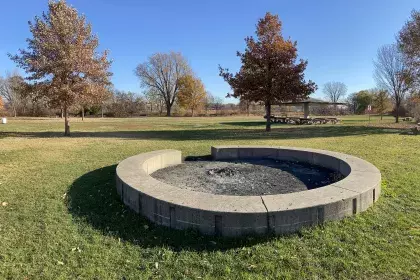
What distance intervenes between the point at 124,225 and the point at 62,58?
1227cm

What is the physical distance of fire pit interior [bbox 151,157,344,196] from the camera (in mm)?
4695

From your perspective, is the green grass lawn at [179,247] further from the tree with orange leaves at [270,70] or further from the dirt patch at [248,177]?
the tree with orange leaves at [270,70]

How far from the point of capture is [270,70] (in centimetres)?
1659

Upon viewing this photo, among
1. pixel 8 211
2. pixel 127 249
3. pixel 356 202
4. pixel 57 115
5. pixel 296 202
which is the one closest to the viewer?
pixel 127 249

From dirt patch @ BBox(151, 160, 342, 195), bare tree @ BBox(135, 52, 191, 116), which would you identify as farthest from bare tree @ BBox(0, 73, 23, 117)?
dirt patch @ BBox(151, 160, 342, 195)

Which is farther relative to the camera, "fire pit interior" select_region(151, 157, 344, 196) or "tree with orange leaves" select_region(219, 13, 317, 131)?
"tree with orange leaves" select_region(219, 13, 317, 131)

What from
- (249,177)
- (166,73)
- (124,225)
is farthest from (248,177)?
(166,73)

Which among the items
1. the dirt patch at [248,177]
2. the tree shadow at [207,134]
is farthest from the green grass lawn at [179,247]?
the tree shadow at [207,134]

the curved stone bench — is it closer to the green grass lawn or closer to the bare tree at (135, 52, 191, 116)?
the green grass lawn

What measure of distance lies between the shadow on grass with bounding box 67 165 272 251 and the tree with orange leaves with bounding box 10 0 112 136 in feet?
32.8

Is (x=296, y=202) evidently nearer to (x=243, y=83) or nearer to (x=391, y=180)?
(x=391, y=180)

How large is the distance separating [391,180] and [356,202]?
7.49 feet

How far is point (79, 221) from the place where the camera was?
3.69m

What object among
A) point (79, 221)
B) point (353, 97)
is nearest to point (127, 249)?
point (79, 221)
